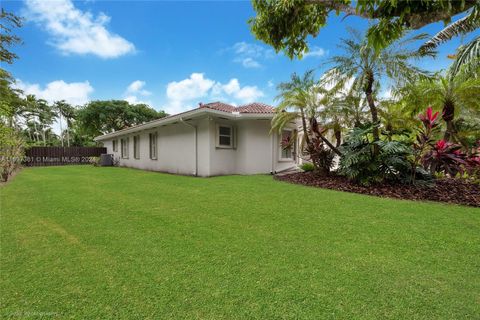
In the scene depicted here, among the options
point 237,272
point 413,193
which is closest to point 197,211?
point 237,272

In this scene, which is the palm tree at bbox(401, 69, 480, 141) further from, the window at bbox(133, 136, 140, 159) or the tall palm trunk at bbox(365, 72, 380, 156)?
the window at bbox(133, 136, 140, 159)

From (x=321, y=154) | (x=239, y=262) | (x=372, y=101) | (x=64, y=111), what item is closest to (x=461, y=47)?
(x=372, y=101)

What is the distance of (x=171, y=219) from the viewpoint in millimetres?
4266

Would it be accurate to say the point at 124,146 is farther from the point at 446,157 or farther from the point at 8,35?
the point at 446,157

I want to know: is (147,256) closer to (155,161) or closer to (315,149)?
(315,149)

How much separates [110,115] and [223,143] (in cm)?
2693

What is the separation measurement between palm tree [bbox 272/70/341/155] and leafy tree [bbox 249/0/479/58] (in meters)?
5.04

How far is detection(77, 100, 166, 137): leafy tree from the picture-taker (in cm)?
3097

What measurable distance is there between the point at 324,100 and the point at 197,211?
6515 mm

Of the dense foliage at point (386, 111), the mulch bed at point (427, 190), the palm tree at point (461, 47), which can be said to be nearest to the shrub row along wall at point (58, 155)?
the dense foliage at point (386, 111)

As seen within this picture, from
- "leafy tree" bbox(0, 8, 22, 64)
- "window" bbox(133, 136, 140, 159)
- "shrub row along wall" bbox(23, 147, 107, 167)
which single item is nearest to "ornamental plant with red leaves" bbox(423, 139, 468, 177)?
"leafy tree" bbox(0, 8, 22, 64)

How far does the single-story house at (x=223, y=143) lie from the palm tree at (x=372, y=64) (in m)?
3.82

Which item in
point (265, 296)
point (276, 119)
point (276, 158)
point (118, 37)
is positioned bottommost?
point (265, 296)

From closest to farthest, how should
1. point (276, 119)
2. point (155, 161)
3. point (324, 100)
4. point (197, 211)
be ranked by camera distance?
1. point (197, 211)
2. point (324, 100)
3. point (276, 119)
4. point (155, 161)
